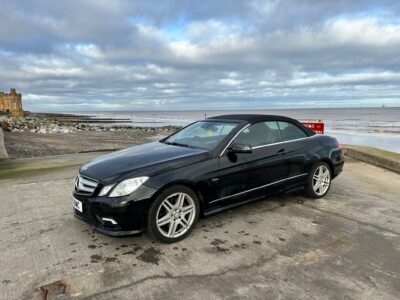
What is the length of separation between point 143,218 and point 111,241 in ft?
1.87

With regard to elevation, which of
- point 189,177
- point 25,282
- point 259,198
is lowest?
point 25,282

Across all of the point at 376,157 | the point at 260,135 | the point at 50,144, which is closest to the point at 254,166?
the point at 260,135

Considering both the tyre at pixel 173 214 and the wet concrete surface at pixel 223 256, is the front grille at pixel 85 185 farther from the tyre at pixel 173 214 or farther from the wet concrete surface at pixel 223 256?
the tyre at pixel 173 214

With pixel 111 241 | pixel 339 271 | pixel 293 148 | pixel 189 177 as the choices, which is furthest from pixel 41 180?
pixel 339 271

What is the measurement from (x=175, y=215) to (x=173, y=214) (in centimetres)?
3

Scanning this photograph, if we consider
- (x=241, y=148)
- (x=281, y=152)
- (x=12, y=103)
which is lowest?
(x=281, y=152)

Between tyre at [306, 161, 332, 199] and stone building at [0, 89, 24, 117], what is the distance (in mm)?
69331

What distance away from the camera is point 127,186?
384 cm

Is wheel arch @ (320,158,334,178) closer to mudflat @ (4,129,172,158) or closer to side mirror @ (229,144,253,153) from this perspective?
side mirror @ (229,144,253,153)

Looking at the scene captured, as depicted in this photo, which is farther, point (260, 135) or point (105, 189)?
point (260, 135)

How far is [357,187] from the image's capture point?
6609 mm

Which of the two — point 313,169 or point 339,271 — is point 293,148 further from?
point 339,271

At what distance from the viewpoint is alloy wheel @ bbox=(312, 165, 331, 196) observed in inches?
227

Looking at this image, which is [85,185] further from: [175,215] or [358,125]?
[358,125]
